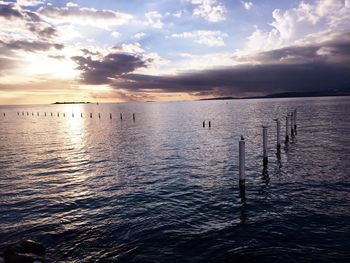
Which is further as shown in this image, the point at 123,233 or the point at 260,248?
the point at 123,233

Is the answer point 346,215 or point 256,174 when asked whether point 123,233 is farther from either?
point 256,174

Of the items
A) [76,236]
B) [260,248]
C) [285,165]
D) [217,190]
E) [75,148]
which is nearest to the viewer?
[260,248]

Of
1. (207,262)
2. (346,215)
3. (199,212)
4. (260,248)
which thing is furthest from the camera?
(199,212)

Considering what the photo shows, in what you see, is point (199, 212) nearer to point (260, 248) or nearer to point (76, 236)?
point (260, 248)

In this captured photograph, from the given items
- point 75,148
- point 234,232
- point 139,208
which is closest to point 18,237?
point 139,208

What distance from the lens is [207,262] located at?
11602 mm

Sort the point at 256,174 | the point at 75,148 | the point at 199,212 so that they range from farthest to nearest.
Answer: the point at 75,148 → the point at 256,174 → the point at 199,212

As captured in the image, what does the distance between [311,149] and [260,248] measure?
26987mm

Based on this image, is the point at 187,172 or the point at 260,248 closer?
the point at 260,248

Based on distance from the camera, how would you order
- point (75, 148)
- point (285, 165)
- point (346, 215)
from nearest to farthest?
point (346, 215) < point (285, 165) < point (75, 148)

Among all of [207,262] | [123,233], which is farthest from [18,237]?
[207,262]

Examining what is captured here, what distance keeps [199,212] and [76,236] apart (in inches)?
256

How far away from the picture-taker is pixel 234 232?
1423 cm

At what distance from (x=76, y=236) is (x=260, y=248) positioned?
8.29 meters
